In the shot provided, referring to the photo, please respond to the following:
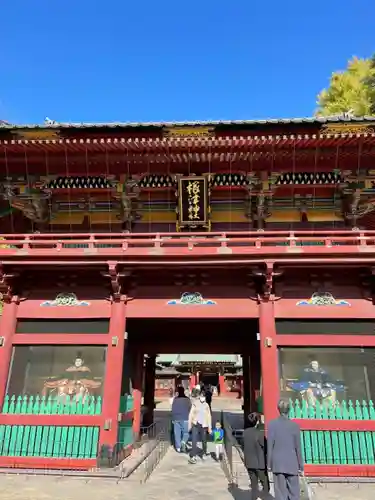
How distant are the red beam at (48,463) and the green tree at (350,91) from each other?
96.9ft

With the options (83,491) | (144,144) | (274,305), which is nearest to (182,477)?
(83,491)

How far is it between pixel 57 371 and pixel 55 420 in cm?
152

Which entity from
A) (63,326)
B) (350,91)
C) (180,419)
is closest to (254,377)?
(180,419)

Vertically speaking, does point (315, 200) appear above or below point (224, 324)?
above

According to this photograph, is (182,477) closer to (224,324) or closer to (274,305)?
(274,305)

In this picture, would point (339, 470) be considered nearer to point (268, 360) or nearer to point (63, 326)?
point (268, 360)

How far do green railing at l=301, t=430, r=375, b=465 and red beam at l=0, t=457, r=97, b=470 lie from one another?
226 inches

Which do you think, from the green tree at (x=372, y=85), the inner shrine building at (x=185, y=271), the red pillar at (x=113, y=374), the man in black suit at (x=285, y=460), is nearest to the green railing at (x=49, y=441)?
the inner shrine building at (x=185, y=271)

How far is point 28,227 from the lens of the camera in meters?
15.1

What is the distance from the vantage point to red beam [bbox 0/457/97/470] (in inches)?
417

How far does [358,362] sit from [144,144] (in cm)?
917

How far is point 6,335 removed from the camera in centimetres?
1214

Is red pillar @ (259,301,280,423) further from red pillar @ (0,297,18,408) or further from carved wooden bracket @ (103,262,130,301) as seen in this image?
red pillar @ (0,297,18,408)

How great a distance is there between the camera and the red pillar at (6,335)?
11.9m
